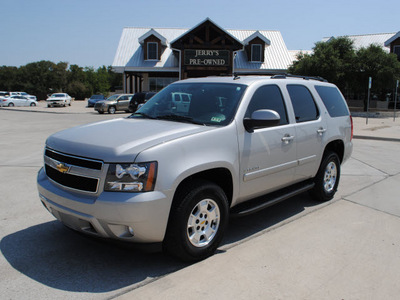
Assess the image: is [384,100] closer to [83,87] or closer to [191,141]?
[191,141]

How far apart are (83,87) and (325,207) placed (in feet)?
246

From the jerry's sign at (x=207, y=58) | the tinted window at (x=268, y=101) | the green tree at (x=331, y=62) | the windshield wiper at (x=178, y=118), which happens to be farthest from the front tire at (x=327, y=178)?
the jerry's sign at (x=207, y=58)

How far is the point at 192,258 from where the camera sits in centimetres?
358

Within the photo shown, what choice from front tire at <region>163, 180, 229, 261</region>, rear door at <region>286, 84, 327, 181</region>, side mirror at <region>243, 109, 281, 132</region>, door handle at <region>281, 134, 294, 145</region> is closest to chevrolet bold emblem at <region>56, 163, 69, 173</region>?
front tire at <region>163, 180, 229, 261</region>

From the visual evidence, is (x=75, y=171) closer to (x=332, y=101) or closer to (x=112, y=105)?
(x=332, y=101)

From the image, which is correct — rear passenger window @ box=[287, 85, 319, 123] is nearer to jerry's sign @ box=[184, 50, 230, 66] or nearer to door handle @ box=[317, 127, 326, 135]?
door handle @ box=[317, 127, 326, 135]

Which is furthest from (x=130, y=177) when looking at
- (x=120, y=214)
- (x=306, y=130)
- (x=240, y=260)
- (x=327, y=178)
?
(x=327, y=178)

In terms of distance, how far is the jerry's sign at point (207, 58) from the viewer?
31547 millimetres

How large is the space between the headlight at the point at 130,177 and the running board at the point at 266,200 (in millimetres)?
1288

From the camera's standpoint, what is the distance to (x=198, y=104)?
171 inches

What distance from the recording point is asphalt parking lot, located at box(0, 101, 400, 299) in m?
3.15

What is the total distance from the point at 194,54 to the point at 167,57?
4.42 m

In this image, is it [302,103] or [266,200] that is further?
[302,103]

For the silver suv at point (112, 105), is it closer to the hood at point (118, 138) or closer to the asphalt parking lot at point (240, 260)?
the asphalt parking lot at point (240, 260)
